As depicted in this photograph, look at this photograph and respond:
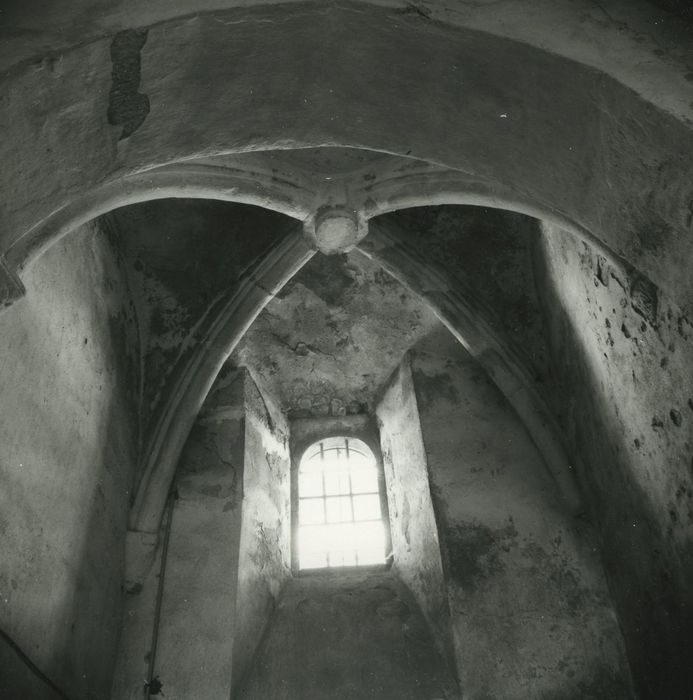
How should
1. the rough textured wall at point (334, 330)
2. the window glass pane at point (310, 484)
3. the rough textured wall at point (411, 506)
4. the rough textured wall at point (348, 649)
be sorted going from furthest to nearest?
the window glass pane at point (310, 484), the rough textured wall at point (334, 330), the rough textured wall at point (411, 506), the rough textured wall at point (348, 649)

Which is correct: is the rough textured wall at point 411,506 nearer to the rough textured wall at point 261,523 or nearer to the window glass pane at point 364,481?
the window glass pane at point 364,481

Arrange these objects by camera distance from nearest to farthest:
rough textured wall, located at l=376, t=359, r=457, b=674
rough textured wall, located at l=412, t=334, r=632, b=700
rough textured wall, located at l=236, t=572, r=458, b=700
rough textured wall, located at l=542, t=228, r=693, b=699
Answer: rough textured wall, located at l=542, t=228, r=693, b=699, rough textured wall, located at l=412, t=334, r=632, b=700, rough textured wall, located at l=236, t=572, r=458, b=700, rough textured wall, located at l=376, t=359, r=457, b=674

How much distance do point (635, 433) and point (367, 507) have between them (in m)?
3.12

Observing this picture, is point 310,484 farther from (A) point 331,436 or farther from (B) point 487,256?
(B) point 487,256

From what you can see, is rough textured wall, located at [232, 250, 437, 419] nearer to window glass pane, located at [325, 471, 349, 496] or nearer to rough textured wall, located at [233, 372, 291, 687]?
rough textured wall, located at [233, 372, 291, 687]

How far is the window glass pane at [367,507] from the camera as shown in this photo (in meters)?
6.96

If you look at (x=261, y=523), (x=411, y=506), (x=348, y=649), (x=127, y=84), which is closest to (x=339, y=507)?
(x=411, y=506)

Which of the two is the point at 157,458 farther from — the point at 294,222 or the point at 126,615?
the point at 294,222

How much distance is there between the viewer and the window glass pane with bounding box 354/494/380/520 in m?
6.96

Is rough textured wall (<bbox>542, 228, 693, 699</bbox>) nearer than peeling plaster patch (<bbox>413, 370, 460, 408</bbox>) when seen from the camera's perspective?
Yes

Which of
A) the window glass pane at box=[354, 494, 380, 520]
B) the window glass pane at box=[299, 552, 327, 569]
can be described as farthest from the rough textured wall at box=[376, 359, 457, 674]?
the window glass pane at box=[299, 552, 327, 569]

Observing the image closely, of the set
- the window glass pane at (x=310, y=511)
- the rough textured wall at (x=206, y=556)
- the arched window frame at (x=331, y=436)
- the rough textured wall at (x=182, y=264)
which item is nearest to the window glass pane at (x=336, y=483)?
the window glass pane at (x=310, y=511)

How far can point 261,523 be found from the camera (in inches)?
245

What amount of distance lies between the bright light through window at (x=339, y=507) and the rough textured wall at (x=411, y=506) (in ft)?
0.70
